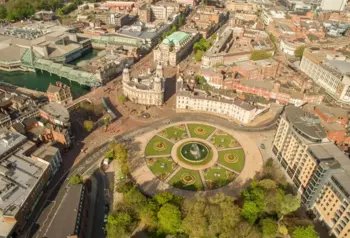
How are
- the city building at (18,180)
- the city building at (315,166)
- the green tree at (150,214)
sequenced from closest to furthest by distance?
the city building at (18,180)
the city building at (315,166)
the green tree at (150,214)

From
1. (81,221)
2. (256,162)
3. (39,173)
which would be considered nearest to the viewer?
(81,221)

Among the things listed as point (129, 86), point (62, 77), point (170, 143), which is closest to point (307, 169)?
point (170, 143)

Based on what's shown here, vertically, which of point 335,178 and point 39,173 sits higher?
point 335,178

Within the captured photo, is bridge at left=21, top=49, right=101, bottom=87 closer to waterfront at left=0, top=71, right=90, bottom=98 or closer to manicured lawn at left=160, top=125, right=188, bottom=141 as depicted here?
waterfront at left=0, top=71, right=90, bottom=98

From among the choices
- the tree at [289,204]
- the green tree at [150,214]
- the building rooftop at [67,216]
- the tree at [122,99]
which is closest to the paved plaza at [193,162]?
the green tree at [150,214]

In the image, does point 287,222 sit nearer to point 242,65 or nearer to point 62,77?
point 242,65

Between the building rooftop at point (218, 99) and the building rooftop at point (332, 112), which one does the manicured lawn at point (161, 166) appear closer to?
the building rooftop at point (218, 99)

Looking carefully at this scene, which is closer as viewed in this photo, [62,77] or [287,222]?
[287,222]

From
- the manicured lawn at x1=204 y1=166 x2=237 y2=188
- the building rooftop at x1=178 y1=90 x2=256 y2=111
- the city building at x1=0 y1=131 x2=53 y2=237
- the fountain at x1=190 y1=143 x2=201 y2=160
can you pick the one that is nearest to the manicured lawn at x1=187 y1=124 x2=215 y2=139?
the fountain at x1=190 y1=143 x2=201 y2=160
